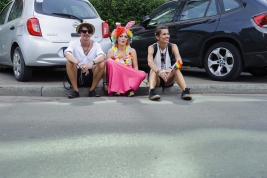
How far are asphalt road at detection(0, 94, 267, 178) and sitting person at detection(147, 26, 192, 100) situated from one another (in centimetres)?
63

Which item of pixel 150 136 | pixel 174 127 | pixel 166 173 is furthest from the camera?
pixel 174 127

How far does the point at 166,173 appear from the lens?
10.2 ft

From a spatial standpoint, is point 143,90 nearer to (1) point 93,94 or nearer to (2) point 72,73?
(1) point 93,94

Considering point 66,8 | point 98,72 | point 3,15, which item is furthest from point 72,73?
point 3,15

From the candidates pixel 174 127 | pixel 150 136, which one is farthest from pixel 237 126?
pixel 150 136

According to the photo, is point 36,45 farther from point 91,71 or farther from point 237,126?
point 237,126

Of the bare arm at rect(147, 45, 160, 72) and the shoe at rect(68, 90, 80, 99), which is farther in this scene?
the bare arm at rect(147, 45, 160, 72)

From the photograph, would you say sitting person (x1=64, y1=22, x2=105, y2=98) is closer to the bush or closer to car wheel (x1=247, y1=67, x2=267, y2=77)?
car wheel (x1=247, y1=67, x2=267, y2=77)

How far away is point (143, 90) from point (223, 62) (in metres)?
1.60

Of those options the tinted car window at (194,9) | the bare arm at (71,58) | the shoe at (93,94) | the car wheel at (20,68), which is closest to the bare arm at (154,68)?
the shoe at (93,94)

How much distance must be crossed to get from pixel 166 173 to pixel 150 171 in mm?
122

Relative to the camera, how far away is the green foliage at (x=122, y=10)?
10898 mm

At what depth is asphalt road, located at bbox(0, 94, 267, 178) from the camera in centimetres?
318

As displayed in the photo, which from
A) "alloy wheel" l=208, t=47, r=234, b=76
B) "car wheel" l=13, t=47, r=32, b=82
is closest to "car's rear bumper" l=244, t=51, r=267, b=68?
"alloy wheel" l=208, t=47, r=234, b=76
